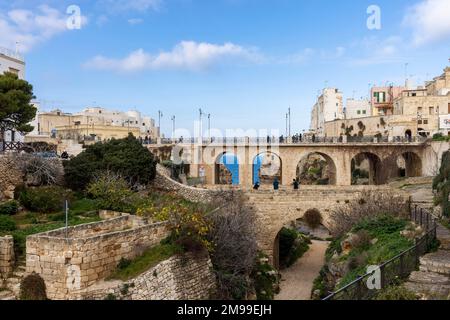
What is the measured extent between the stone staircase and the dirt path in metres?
11.1

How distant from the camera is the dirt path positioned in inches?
891

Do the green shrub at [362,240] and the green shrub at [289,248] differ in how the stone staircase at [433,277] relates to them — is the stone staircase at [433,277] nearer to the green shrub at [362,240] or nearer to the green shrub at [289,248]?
the green shrub at [362,240]

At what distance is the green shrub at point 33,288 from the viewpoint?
39.2ft

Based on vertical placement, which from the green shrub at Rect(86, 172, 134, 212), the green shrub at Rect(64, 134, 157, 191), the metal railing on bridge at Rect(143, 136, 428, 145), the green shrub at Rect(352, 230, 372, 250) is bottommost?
the green shrub at Rect(352, 230, 372, 250)

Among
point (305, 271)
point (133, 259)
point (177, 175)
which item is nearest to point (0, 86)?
point (177, 175)

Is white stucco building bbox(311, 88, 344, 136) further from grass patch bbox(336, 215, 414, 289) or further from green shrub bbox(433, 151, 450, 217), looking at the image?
grass patch bbox(336, 215, 414, 289)

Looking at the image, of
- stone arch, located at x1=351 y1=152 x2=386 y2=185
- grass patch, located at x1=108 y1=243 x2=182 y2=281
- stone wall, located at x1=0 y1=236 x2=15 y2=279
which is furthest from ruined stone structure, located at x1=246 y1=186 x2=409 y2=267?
stone arch, located at x1=351 y1=152 x2=386 y2=185

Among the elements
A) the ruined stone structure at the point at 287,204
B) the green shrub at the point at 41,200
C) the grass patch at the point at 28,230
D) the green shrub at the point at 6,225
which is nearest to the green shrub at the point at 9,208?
the green shrub at the point at 41,200

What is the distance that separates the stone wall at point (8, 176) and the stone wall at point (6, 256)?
1005 cm

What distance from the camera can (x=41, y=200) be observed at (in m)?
21.8

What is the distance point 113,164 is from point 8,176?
19.6 feet

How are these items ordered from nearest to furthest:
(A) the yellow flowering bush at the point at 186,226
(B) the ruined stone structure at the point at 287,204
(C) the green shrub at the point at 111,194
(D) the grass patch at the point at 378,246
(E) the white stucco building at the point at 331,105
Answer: (D) the grass patch at the point at 378,246, (A) the yellow flowering bush at the point at 186,226, (C) the green shrub at the point at 111,194, (B) the ruined stone structure at the point at 287,204, (E) the white stucco building at the point at 331,105

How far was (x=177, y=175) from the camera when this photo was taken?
40406 millimetres

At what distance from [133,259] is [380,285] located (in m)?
7.73
